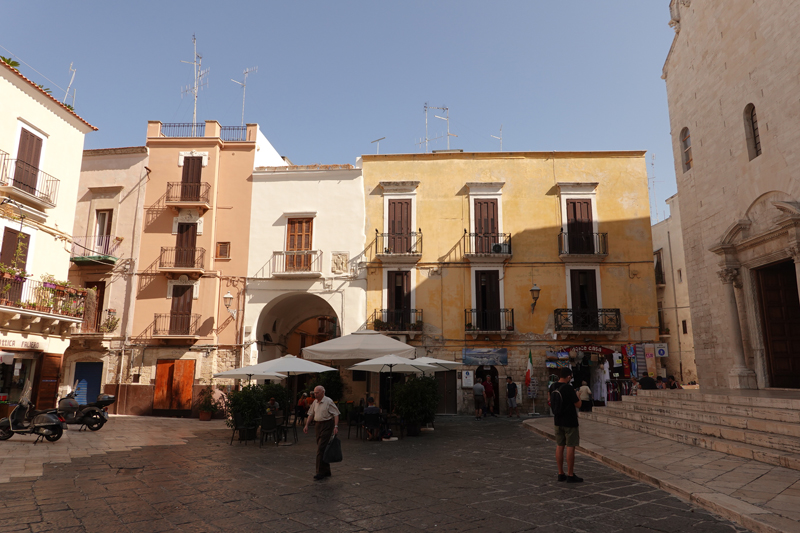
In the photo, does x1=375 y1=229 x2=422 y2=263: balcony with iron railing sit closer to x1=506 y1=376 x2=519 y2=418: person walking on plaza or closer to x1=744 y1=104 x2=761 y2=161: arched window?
x1=506 y1=376 x2=519 y2=418: person walking on plaza

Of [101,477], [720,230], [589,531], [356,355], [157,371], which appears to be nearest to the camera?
[589,531]

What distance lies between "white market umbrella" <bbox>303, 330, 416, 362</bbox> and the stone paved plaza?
3.16 meters

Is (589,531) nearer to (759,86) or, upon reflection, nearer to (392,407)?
(392,407)

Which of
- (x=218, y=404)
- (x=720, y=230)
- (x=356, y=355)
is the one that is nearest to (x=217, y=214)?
(x=218, y=404)

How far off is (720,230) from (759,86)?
385 centimetres

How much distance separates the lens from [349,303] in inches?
847

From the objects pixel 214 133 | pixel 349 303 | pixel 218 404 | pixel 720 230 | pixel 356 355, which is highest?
pixel 214 133

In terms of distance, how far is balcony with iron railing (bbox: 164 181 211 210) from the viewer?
21812 millimetres

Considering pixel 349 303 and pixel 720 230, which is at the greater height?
pixel 720 230

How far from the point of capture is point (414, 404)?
13.3 meters

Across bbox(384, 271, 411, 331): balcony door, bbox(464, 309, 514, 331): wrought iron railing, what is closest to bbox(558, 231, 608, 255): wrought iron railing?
bbox(464, 309, 514, 331): wrought iron railing

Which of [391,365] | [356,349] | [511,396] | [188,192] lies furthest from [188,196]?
[511,396]

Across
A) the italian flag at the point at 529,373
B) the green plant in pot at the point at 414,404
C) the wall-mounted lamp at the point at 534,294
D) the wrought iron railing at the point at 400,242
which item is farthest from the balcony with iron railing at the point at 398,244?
the green plant in pot at the point at 414,404

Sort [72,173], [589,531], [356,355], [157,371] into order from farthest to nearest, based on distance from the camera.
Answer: [157,371]
[72,173]
[356,355]
[589,531]
